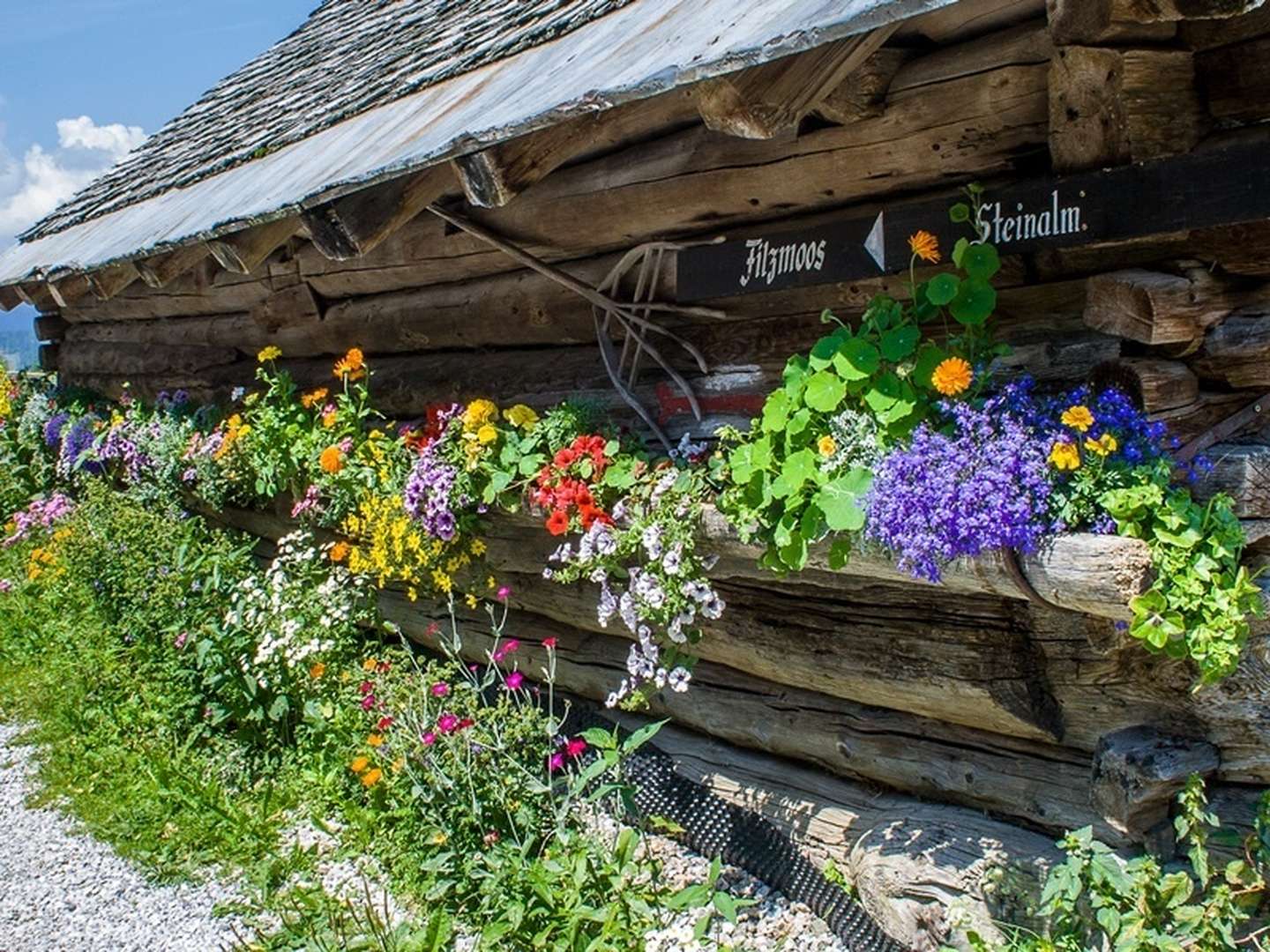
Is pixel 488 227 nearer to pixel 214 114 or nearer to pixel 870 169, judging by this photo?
pixel 870 169

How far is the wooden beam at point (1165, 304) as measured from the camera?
7.84ft

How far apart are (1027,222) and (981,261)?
0.13 meters

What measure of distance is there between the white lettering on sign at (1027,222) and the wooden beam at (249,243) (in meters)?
2.77

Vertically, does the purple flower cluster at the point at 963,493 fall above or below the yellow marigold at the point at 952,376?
below

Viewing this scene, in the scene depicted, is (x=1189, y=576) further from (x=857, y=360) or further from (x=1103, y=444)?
(x=857, y=360)

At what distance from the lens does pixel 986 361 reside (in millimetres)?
2752

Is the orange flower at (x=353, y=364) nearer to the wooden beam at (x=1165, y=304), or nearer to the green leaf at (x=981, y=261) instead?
the green leaf at (x=981, y=261)

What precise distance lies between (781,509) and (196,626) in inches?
133

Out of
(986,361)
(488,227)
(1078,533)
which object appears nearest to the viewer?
(1078,533)

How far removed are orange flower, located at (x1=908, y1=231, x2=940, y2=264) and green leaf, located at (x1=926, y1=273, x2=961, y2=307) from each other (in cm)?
7

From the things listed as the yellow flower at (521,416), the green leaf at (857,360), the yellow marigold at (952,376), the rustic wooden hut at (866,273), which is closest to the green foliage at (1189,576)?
the rustic wooden hut at (866,273)

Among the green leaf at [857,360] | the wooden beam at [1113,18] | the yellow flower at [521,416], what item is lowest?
the yellow flower at [521,416]

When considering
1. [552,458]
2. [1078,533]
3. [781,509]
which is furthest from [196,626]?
[1078,533]

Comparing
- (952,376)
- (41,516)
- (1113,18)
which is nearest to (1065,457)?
(952,376)
